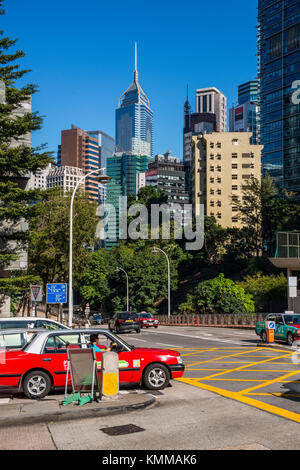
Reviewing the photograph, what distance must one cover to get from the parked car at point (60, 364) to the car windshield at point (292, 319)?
45.6 ft

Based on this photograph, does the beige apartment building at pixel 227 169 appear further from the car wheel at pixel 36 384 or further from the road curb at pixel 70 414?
the road curb at pixel 70 414

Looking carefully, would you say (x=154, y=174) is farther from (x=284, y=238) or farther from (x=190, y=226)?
(x=284, y=238)

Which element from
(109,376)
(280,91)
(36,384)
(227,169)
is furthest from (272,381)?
(280,91)

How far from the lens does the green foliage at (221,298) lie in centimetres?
5131

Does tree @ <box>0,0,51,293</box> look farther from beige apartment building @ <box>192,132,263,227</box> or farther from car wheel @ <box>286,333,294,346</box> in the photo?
beige apartment building @ <box>192,132,263,227</box>

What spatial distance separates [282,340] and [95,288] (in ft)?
206

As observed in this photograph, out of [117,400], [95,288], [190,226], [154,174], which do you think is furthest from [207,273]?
[154,174]

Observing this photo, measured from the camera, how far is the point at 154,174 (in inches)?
7766

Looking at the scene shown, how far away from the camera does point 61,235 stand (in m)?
38.6

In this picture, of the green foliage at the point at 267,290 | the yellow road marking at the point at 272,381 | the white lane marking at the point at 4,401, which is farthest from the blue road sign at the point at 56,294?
the green foliage at the point at 267,290

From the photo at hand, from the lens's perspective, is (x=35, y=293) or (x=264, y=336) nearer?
(x=35, y=293)

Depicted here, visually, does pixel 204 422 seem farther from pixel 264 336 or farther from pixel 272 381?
pixel 264 336

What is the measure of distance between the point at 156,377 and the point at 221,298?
4015cm

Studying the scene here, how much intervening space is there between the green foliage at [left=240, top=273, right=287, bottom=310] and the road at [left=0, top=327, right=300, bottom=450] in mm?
36936
